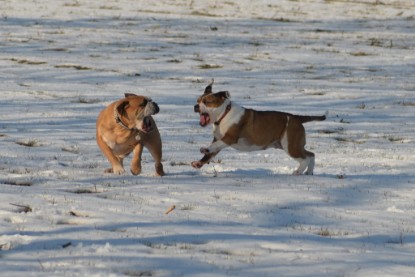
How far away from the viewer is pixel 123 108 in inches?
400

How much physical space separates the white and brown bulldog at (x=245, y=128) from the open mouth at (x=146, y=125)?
0.72 meters

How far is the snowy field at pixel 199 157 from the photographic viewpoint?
255 inches

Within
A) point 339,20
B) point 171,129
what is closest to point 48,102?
point 171,129

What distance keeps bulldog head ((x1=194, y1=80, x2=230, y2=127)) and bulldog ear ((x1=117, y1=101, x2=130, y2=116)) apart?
→ 95 centimetres

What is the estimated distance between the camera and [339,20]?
40.0 m

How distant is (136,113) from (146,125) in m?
0.19

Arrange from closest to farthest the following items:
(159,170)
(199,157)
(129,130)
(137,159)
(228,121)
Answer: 1. (129,130)
2. (137,159)
3. (159,170)
4. (228,121)
5. (199,157)

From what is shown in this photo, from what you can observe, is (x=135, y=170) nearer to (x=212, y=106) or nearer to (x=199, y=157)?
(x=212, y=106)

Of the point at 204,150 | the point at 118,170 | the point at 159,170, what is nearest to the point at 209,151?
the point at 204,150

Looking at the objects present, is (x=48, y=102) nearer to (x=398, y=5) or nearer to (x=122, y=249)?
(x=122, y=249)

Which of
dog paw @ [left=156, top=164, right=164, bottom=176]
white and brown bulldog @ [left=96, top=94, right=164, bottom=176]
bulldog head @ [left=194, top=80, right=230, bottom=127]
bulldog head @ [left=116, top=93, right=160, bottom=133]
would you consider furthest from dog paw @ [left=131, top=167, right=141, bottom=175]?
bulldog head @ [left=194, top=80, right=230, bottom=127]

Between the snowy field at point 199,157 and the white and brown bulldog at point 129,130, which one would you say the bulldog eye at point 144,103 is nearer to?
the white and brown bulldog at point 129,130

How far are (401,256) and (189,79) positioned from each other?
56.7 ft

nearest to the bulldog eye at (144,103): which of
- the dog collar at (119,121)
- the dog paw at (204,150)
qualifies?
the dog collar at (119,121)
